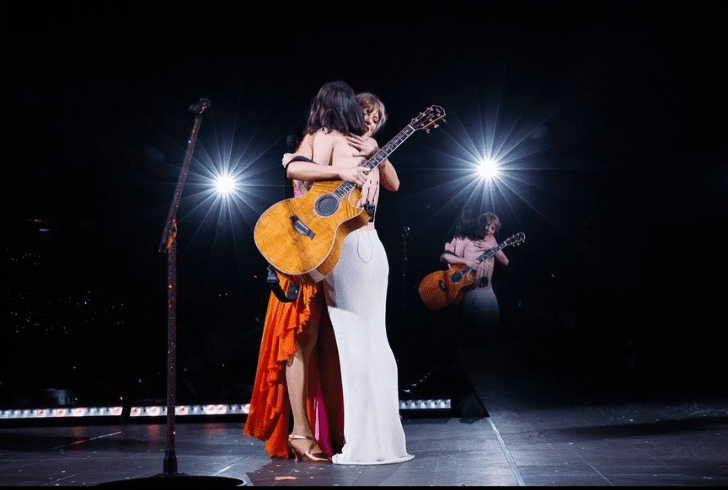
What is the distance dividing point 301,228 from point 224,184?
589cm

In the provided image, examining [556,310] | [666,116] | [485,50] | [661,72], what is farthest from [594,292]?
[485,50]

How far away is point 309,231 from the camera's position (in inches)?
131

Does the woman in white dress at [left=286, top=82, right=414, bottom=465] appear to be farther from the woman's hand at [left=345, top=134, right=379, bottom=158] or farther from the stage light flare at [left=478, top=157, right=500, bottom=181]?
the stage light flare at [left=478, top=157, right=500, bottom=181]

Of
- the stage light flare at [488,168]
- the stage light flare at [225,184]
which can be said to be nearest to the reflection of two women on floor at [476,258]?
the stage light flare at [488,168]

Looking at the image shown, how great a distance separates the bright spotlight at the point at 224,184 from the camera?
349 inches

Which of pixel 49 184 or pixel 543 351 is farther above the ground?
pixel 49 184

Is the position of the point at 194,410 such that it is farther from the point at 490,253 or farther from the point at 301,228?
the point at 490,253

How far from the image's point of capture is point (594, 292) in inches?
387

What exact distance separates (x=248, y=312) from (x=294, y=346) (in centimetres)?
459

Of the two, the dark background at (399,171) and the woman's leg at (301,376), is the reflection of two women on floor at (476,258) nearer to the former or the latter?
the dark background at (399,171)

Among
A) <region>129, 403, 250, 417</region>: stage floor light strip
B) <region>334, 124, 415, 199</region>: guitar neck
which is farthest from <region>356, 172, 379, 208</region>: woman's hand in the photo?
<region>129, 403, 250, 417</region>: stage floor light strip

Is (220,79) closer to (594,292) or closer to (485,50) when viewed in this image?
(485,50)

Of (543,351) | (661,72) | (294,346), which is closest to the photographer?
(294,346)

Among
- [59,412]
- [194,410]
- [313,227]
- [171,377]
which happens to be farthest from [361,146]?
[59,412]
